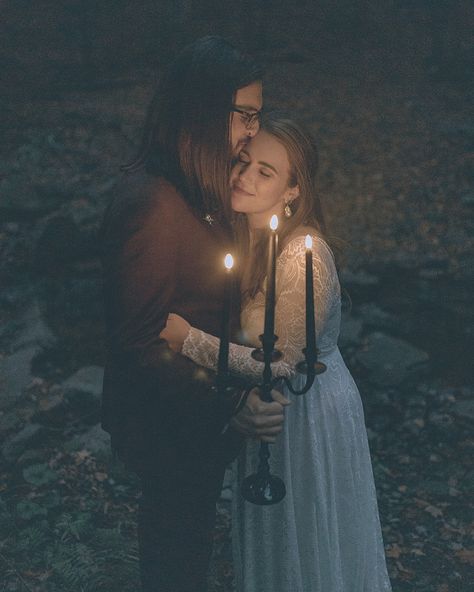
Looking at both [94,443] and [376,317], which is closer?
[94,443]

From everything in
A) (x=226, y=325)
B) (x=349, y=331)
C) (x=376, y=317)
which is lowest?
(x=226, y=325)

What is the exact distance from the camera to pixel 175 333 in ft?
10.3

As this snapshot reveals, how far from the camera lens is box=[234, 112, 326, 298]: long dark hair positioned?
344 centimetres

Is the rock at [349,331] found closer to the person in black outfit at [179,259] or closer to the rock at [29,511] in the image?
the rock at [29,511]

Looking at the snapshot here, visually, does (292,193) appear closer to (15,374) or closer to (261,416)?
(261,416)

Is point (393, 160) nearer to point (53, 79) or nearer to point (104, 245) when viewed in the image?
point (53, 79)

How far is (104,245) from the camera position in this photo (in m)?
3.17

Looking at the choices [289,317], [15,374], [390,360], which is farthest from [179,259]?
[390,360]

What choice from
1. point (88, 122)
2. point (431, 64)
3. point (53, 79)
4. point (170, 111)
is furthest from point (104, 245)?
point (431, 64)

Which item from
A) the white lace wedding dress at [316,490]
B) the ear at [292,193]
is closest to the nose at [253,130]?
the ear at [292,193]

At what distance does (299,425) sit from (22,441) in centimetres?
325

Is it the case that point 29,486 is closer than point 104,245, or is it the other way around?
point 104,245

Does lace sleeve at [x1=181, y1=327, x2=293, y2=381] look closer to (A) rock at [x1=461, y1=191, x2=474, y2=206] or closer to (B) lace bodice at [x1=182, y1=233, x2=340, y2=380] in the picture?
(B) lace bodice at [x1=182, y1=233, x2=340, y2=380]

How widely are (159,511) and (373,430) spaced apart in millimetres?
3382
